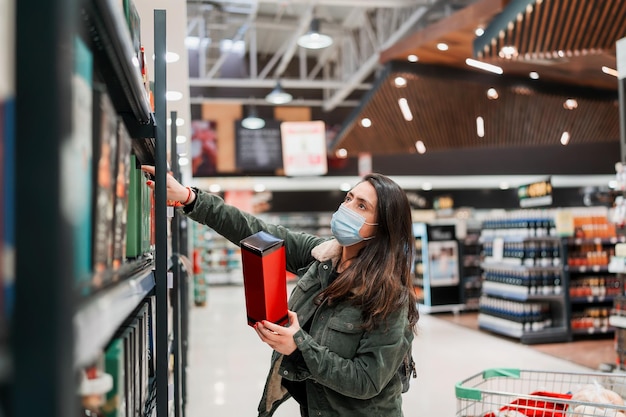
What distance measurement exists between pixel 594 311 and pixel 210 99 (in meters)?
12.7

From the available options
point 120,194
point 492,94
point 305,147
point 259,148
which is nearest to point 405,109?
point 492,94

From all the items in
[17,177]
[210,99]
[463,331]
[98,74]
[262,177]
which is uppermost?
[210,99]

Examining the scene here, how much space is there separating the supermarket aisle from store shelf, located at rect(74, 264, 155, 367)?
2.85 metres

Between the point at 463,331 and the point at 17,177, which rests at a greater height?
the point at 17,177

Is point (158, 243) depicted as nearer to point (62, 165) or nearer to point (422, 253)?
point (62, 165)

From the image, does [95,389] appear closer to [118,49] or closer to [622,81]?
[118,49]

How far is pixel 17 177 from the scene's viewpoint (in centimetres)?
54

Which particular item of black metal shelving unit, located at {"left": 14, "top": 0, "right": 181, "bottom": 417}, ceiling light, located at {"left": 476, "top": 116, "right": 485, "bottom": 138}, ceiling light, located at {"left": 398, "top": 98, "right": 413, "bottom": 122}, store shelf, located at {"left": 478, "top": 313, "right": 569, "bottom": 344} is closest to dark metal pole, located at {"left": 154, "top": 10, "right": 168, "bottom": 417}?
black metal shelving unit, located at {"left": 14, "top": 0, "right": 181, "bottom": 417}

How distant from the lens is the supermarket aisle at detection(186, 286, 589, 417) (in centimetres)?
478

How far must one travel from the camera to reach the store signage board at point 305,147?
1286cm

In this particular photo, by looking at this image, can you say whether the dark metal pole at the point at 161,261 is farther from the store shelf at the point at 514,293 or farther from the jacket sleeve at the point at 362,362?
the store shelf at the point at 514,293

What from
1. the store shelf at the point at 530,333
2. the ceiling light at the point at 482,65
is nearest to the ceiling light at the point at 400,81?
the ceiling light at the point at 482,65

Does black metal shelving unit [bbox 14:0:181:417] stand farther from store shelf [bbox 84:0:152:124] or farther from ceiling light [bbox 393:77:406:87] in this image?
ceiling light [bbox 393:77:406:87]

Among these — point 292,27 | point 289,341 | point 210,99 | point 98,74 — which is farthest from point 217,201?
point 210,99
